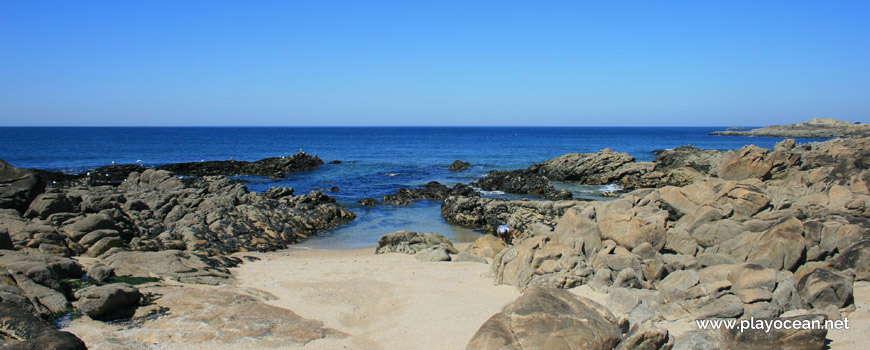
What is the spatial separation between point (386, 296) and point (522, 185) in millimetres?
24342

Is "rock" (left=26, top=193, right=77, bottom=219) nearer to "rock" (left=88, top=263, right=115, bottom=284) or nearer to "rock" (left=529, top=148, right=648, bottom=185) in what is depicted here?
"rock" (left=88, top=263, right=115, bottom=284)

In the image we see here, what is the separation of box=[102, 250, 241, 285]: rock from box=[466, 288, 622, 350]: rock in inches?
319

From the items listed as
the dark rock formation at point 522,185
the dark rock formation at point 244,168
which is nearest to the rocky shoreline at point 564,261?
the dark rock formation at point 522,185

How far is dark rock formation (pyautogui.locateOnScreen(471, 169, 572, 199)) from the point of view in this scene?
32812 mm

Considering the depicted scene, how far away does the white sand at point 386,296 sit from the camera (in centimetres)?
956

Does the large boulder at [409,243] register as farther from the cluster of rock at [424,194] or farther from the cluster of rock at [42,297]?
the cluster of rock at [424,194]

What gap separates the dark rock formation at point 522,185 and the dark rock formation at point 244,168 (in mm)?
19661

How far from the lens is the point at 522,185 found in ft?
115

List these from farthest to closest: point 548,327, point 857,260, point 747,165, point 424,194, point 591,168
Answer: point 591,168, point 424,194, point 747,165, point 857,260, point 548,327

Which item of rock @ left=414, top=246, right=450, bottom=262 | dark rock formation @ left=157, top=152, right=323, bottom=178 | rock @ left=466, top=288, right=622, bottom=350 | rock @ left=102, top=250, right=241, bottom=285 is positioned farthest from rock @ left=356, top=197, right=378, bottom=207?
rock @ left=466, top=288, right=622, bottom=350

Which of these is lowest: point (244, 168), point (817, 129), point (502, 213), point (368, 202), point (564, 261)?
point (368, 202)

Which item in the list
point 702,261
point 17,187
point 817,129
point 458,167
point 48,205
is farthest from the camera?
point 817,129

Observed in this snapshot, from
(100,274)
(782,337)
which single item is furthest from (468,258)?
(100,274)

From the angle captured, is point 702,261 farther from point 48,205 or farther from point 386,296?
point 48,205
